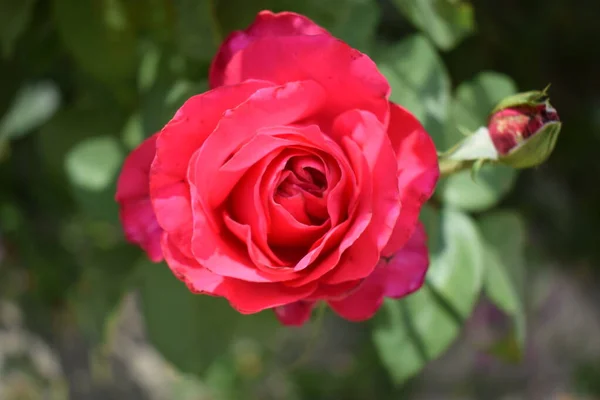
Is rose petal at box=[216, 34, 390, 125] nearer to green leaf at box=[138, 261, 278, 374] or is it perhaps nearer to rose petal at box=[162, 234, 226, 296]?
rose petal at box=[162, 234, 226, 296]

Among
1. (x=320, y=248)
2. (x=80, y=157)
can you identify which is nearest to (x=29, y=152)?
(x=80, y=157)

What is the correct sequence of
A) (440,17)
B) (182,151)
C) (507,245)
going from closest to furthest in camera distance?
1. (182,151)
2. (440,17)
3. (507,245)

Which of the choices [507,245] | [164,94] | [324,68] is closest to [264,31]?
[324,68]

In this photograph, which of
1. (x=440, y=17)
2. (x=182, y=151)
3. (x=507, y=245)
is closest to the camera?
(x=182, y=151)

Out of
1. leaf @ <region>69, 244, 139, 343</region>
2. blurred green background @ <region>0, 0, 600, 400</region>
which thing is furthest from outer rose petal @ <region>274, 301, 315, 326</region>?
leaf @ <region>69, 244, 139, 343</region>

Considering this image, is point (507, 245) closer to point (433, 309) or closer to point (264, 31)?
point (433, 309)

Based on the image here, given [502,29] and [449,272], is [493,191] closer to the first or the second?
[449,272]
